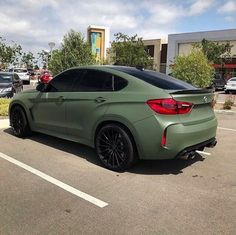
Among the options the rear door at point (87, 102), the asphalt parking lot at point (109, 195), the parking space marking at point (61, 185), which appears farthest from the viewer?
the rear door at point (87, 102)

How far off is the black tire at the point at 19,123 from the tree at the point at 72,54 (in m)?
13.8

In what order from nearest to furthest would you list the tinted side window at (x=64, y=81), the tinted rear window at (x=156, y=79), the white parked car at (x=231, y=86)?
the tinted rear window at (x=156, y=79) → the tinted side window at (x=64, y=81) → the white parked car at (x=231, y=86)

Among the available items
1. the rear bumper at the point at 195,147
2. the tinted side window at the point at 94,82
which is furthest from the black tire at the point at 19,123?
the rear bumper at the point at 195,147

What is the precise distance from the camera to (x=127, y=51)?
106 feet

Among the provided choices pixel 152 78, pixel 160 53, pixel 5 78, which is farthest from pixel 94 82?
pixel 160 53

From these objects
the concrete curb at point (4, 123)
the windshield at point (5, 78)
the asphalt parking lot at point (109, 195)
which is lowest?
the asphalt parking lot at point (109, 195)

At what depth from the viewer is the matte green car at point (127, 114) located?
16.3 ft

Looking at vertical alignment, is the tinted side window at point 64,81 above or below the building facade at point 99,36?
below

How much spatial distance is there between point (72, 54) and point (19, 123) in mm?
14388

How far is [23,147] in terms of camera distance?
6695 millimetres

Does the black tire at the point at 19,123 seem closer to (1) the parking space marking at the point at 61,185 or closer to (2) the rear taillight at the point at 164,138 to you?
(1) the parking space marking at the point at 61,185

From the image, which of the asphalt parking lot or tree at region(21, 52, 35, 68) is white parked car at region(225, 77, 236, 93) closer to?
the asphalt parking lot

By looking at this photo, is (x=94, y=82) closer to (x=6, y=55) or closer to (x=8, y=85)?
(x=8, y=85)

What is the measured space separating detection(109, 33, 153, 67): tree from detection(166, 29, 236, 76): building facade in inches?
340
